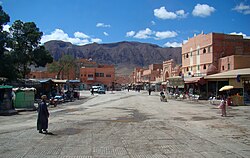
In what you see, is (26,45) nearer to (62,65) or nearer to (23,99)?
(23,99)

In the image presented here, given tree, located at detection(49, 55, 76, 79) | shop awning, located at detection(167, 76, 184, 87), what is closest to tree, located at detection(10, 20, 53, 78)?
shop awning, located at detection(167, 76, 184, 87)

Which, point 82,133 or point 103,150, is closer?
point 103,150

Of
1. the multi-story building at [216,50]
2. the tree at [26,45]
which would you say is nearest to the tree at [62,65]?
the tree at [26,45]

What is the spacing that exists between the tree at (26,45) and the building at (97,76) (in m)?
66.0

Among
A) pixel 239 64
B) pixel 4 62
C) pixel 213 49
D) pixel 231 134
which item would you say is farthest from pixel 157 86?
pixel 231 134

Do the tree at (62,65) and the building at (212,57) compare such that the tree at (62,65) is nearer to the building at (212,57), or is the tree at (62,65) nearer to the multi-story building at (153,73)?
the multi-story building at (153,73)

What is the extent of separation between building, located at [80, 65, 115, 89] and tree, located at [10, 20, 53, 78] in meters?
66.0

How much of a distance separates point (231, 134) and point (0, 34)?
25463mm

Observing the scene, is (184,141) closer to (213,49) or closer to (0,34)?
(0,34)

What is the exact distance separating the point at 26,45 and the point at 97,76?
231 feet

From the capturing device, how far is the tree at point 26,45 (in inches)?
1516

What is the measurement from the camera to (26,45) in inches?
1578

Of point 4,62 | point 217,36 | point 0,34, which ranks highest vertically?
point 217,36

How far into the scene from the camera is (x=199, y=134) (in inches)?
459
